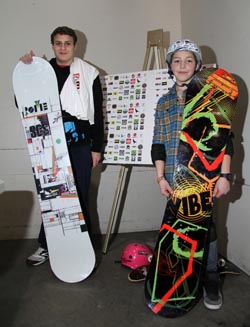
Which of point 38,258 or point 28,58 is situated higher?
point 28,58

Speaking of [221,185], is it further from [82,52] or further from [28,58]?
[82,52]

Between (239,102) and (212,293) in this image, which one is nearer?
(212,293)

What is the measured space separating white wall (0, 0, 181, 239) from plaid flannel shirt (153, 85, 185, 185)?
3.27 feet

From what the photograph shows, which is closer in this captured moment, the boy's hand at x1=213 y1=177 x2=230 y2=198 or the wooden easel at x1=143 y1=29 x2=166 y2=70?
the boy's hand at x1=213 y1=177 x2=230 y2=198

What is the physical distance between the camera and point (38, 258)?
2113mm

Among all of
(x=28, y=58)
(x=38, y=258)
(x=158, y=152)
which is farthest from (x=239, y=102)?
(x=38, y=258)

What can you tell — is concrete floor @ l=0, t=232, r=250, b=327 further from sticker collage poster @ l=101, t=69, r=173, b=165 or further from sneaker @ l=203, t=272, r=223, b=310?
sticker collage poster @ l=101, t=69, r=173, b=165

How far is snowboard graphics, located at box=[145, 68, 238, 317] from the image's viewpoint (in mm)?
1536

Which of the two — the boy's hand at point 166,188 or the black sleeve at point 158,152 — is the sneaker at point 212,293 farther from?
the black sleeve at point 158,152

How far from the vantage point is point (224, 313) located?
1.49 metres

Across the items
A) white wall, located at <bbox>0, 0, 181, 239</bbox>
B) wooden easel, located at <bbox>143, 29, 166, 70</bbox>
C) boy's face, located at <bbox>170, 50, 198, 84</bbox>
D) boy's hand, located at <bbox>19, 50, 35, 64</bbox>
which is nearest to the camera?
boy's face, located at <bbox>170, 50, 198, 84</bbox>

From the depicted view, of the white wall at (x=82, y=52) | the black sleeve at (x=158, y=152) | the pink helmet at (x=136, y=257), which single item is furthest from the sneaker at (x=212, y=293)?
the white wall at (x=82, y=52)

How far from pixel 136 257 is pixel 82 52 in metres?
1.65

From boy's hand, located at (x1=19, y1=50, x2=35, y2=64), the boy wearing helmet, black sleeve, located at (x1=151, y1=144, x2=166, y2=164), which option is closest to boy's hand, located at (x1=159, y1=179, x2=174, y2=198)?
the boy wearing helmet
